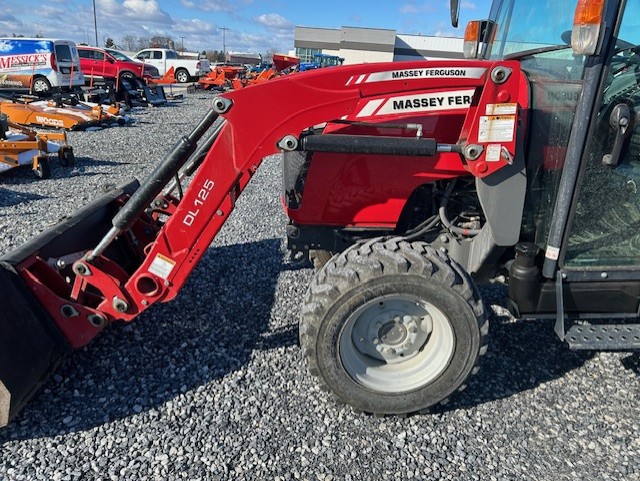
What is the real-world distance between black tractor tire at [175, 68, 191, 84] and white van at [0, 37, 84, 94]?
12525 mm

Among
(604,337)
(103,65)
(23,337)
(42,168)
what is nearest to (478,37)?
(604,337)

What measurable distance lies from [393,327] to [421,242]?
515 millimetres

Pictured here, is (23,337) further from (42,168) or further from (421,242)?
(42,168)

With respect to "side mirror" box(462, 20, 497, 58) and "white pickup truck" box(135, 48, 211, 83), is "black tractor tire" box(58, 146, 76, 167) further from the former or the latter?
"white pickup truck" box(135, 48, 211, 83)

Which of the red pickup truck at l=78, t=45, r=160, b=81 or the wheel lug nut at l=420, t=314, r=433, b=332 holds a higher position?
the red pickup truck at l=78, t=45, r=160, b=81

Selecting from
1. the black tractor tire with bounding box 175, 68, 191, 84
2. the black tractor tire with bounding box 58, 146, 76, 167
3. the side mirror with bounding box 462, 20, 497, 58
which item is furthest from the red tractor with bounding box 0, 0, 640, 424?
the black tractor tire with bounding box 175, 68, 191, 84

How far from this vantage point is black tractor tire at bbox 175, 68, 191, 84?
29.6 m

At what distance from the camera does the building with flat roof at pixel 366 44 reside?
50031 mm

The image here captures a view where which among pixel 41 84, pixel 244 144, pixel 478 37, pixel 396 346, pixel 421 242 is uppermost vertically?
pixel 478 37

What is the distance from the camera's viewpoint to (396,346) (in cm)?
290

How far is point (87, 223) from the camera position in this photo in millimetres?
3693

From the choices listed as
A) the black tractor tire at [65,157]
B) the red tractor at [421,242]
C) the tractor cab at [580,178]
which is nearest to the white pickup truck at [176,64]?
the black tractor tire at [65,157]

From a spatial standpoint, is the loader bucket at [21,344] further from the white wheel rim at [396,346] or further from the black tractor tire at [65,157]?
the black tractor tire at [65,157]

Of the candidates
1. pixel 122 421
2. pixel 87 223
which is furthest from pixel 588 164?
pixel 87 223
